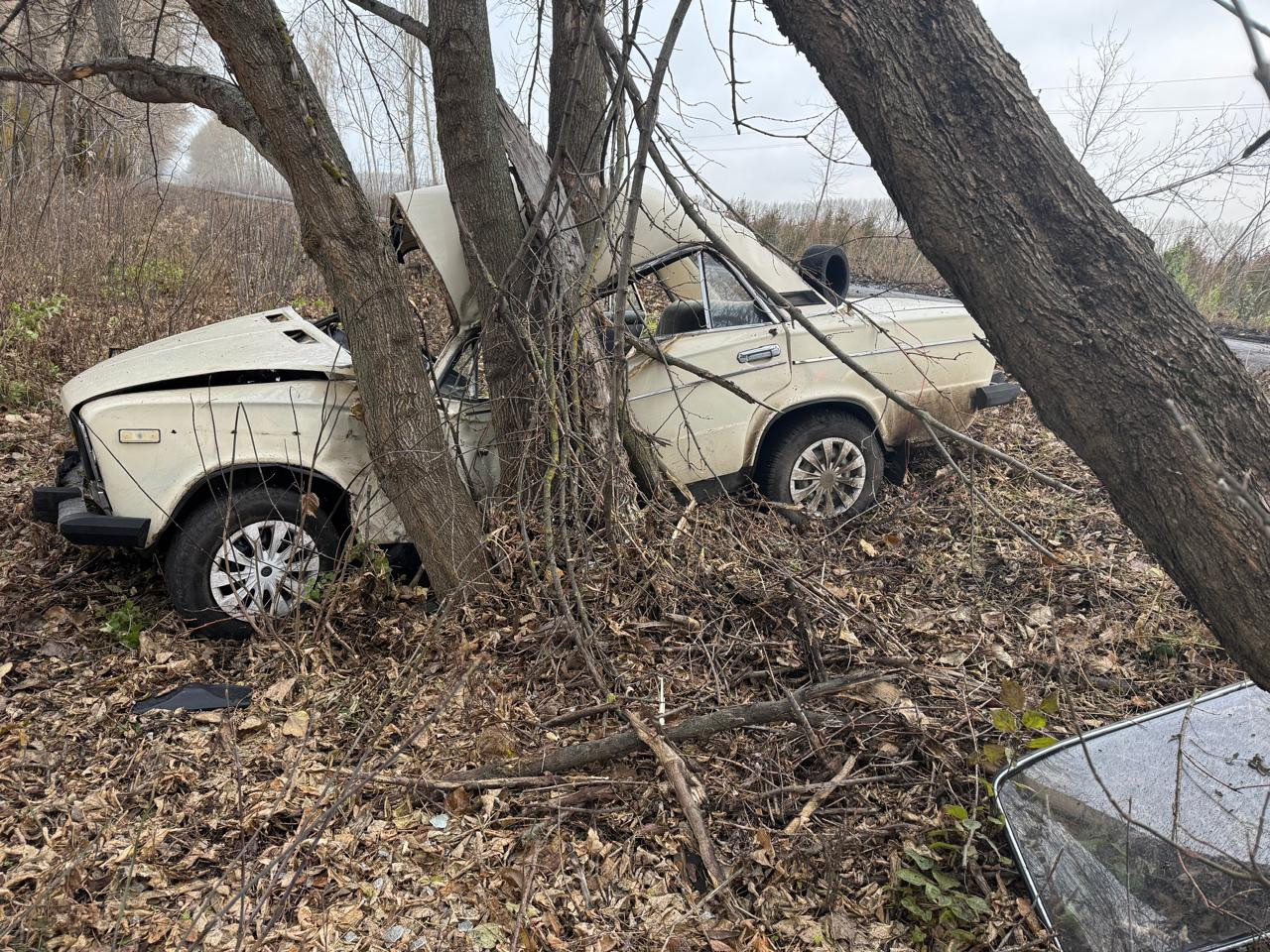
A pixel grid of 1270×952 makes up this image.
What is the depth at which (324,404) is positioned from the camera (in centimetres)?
407

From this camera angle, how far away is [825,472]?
16.7 ft

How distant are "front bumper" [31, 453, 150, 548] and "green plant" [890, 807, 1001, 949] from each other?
11.5ft

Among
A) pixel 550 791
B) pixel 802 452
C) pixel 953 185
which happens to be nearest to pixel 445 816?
pixel 550 791

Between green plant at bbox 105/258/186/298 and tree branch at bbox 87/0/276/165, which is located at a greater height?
tree branch at bbox 87/0/276/165

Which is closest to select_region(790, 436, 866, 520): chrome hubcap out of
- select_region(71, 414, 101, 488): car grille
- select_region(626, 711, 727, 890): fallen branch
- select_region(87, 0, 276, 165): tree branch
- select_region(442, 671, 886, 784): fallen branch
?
select_region(442, 671, 886, 784): fallen branch

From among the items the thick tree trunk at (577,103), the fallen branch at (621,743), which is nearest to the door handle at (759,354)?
the thick tree trunk at (577,103)

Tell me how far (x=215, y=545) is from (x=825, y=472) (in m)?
3.38

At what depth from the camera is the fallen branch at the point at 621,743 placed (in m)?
3.01

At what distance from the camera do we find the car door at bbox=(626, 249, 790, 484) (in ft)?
15.3

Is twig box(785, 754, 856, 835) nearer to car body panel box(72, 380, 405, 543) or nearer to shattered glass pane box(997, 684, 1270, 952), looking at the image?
shattered glass pane box(997, 684, 1270, 952)

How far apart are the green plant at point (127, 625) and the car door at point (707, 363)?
2.71 m

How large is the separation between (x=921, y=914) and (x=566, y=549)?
1820mm

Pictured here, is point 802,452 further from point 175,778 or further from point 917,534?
point 175,778

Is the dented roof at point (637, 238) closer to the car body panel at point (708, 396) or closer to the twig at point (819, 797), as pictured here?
the car body panel at point (708, 396)
